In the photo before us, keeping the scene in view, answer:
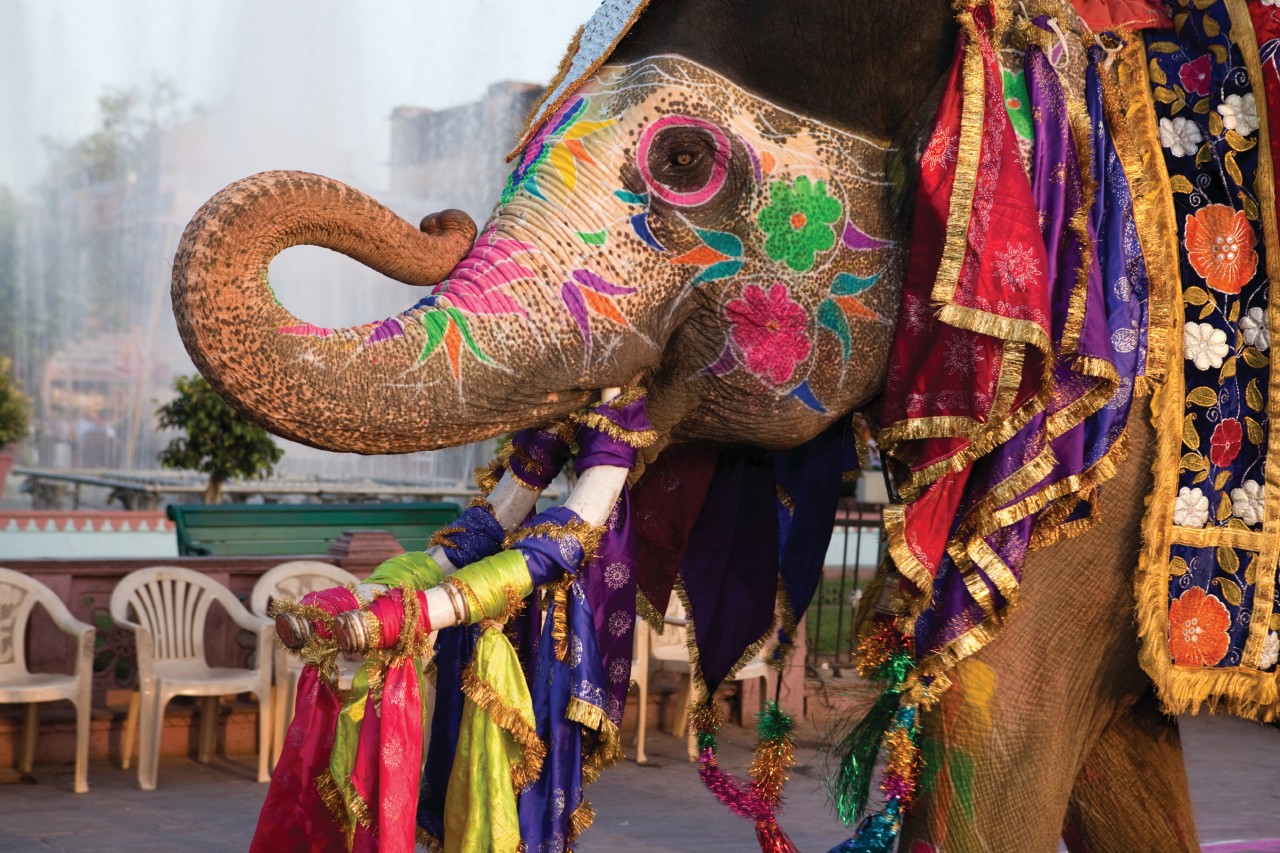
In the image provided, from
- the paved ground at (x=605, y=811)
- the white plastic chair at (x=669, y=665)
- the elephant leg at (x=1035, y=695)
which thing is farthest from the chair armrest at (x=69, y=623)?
the elephant leg at (x=1035, y=695)

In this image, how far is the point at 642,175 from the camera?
7.81 ft

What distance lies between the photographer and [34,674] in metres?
6.59

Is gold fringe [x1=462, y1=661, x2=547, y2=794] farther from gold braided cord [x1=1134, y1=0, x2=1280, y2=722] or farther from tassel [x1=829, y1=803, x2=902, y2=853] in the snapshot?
gold braided cord [x1=1134, y1=0, x2=1280, y2=722]

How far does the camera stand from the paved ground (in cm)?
575

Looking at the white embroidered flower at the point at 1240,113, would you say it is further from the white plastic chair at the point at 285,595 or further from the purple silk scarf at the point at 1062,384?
the white plastic chair at the point at 285,595

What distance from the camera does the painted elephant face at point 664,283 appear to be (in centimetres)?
225

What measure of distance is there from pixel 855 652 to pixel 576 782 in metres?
0.52

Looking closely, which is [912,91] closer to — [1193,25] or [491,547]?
[1193,25]

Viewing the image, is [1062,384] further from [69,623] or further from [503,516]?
[69,623]

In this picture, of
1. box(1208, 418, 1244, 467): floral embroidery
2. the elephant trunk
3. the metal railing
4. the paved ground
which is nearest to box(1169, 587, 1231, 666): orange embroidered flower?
box(1208, 418, 1244, 467): floral embroidery

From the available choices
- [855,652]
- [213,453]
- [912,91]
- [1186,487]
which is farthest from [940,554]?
[213,453]

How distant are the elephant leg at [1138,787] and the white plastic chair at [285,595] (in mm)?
4295

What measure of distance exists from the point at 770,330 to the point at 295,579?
5194 millimetres

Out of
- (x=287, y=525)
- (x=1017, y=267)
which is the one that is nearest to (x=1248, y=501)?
(x=1017, y=267)
